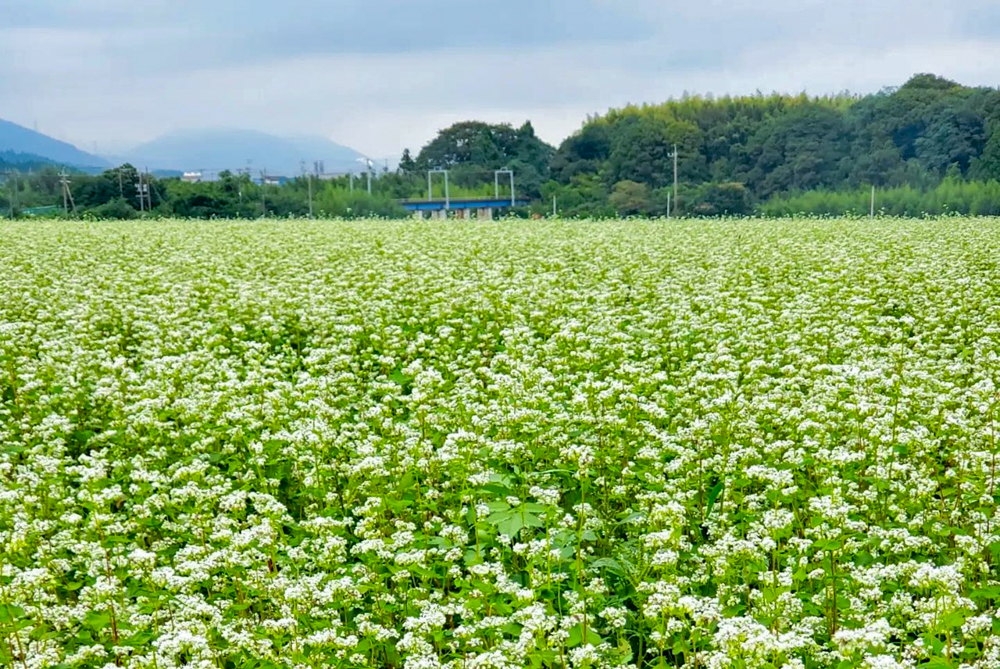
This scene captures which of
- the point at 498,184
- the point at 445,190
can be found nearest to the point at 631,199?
the point at 445,190

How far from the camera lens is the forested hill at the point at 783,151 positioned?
59.8 m

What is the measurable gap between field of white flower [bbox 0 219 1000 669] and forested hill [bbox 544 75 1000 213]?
51.8 metres

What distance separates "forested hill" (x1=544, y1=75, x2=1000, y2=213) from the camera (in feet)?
196

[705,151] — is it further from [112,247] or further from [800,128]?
[112,247]

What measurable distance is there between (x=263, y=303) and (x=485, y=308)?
305 centimetres

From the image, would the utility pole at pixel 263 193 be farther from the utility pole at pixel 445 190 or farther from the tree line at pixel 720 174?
the utility pole at pixel 445 190

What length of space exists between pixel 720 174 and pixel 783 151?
4.67 m

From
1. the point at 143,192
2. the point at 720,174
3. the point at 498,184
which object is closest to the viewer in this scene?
the point at 143,192

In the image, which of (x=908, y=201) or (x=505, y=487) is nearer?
(x=505, y=487)

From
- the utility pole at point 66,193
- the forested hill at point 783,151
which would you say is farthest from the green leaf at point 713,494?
the forested hill at point 783,151

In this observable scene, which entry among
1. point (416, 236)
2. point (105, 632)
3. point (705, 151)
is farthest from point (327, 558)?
point (705, 151)

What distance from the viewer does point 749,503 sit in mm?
6238

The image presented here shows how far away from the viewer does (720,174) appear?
6894 centimetres

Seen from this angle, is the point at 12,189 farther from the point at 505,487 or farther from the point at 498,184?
the point at 505,487
